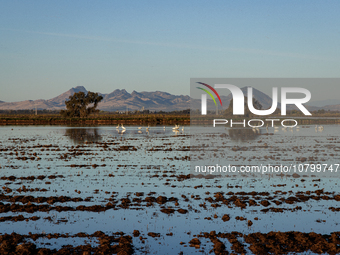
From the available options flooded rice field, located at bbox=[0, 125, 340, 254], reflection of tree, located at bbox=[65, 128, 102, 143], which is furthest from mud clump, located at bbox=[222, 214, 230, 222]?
reflection of tree, located at bbox=[65, 128, 102, 143]

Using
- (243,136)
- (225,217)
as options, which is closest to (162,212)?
(225,217)

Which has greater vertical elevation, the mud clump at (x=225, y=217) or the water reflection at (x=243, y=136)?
the water reflection at (x=243, y=136)

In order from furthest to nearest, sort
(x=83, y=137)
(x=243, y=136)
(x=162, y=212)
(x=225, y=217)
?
(x=243, y=136) < (x=83, y=137) < (x=162, y=212) < (x=225, y=217)

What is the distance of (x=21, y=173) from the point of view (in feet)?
69.3

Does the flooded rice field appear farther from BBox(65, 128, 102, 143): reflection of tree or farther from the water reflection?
the water reflection

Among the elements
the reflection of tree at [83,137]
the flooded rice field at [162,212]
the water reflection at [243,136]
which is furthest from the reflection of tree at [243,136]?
the flooded rice field at [162,212]

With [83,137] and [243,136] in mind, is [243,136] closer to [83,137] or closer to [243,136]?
[243,136]

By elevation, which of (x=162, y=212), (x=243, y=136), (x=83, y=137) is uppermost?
(x=83, y=137)

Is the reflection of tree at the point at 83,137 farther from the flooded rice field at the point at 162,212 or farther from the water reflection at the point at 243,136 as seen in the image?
the flooded rice field at the point at 162,212

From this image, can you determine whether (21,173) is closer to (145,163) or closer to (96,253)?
(145,163)

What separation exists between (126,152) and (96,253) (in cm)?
2259

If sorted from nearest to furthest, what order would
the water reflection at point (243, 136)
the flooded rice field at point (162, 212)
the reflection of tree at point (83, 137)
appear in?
the flooded rice field at point (162, 212), the reflection of tree at point (83, 137), the water reflection at point (243, 136)

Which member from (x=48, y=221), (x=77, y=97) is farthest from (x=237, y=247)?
(x=77, y=97)

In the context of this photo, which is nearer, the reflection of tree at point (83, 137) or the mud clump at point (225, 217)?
the mud clump at point (225, 217)
